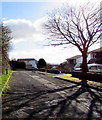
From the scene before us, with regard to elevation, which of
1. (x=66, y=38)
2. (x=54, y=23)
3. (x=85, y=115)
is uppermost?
(x=54, y=23)

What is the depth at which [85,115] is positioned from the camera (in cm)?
499

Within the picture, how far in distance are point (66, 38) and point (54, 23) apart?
2689 mm

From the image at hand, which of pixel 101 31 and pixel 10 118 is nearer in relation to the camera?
pixel 10 118

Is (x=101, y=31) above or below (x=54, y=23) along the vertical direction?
below

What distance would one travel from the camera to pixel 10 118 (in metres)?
4.66

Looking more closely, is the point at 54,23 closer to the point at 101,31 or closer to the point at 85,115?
the point at 101,31

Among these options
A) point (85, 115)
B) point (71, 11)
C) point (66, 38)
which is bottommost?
point (85, 115)

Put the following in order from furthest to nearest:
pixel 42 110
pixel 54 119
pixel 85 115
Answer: pixel 42 110 < pixel 85 115 < pixel 54 119

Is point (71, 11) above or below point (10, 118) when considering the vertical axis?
above

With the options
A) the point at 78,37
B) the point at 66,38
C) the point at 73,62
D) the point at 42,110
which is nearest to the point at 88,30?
the point at 78,37

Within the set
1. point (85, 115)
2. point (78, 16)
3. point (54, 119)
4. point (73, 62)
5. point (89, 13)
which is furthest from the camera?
point (73, 62)

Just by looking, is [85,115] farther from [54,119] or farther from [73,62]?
[73,62]

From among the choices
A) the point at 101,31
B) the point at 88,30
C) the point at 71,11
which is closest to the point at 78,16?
the point at 71,11

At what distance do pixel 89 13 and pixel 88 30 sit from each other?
6.98 ft
